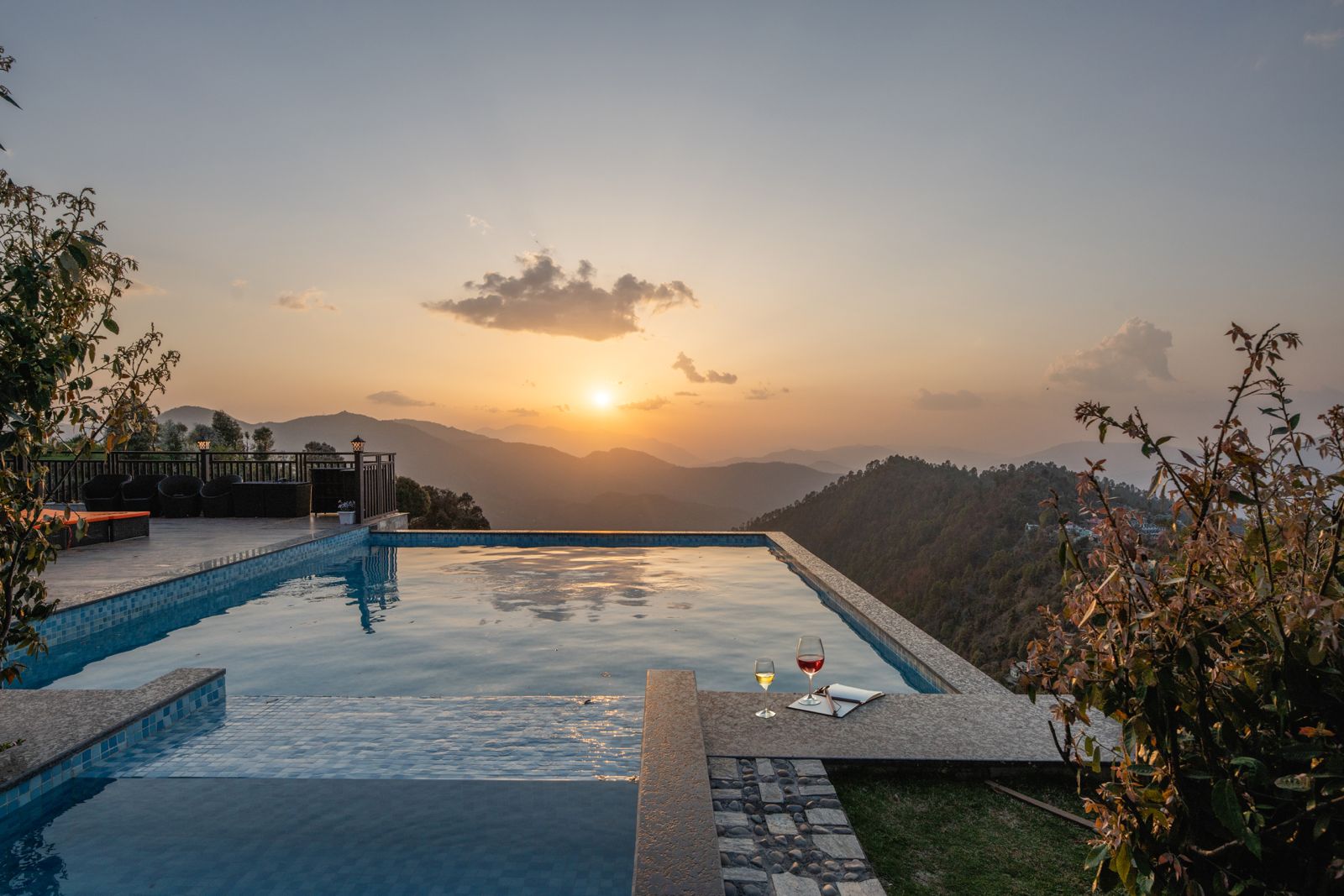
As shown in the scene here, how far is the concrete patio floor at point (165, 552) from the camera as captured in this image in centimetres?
705

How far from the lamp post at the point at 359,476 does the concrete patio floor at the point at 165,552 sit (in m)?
0.39

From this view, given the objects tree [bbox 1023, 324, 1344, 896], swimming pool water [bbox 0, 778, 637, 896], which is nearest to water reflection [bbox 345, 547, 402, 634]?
swimming pool water [bbox 0, 778, 637, 896]

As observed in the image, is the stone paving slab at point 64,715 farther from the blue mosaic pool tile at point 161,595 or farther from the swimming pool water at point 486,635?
the blue mosaic pool tile at point 161,595

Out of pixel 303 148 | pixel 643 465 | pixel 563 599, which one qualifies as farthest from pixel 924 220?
pixel 643 465

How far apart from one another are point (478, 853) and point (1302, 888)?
8.07 feet

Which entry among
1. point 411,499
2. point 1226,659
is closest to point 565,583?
point 1226,659

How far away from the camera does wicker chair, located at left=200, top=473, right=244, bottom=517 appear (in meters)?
13.0

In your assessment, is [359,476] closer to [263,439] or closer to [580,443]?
[263,439]

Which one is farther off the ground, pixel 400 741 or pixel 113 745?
pixel 113 745

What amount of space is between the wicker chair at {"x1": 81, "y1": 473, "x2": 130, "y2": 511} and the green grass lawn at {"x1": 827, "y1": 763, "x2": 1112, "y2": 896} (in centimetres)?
1427

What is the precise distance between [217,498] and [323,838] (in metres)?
12.3

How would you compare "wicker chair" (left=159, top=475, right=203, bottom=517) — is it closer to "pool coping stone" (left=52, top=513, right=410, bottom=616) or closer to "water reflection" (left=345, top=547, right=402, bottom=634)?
"pool coping stone" (left=52, top=513, right=410, bottom=616)

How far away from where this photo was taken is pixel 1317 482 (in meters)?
1.33

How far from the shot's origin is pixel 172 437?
1973 centimetres
